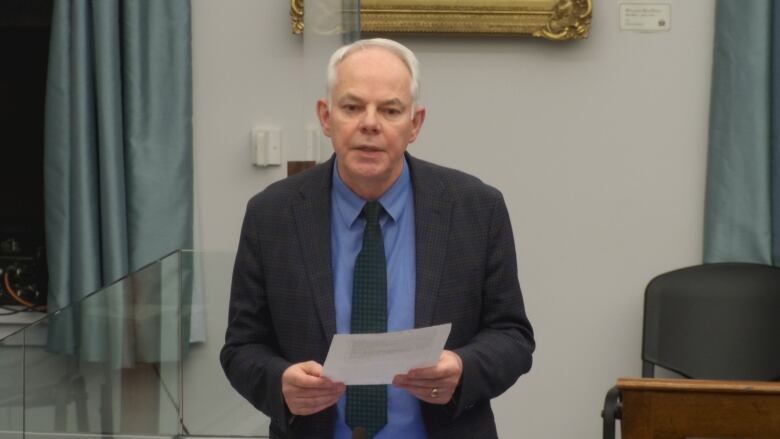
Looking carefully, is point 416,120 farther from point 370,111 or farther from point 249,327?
point 249,327

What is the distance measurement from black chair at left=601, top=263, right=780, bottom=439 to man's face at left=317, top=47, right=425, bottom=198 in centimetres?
240

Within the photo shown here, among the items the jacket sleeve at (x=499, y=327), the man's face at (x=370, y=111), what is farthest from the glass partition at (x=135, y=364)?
the jacket sleeve at (x=499, y=327)

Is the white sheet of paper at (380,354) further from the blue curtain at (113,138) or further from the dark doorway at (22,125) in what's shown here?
the dark doorway at (22,125)

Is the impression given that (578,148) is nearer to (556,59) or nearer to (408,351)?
(556,59)

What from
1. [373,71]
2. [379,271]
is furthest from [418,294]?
[373,71]

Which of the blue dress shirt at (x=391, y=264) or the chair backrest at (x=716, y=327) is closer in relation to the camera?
the blue dress shirt at (x=391, y=264)

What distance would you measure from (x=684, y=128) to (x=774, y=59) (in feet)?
1.31

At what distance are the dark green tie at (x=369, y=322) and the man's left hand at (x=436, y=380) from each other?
0.11m

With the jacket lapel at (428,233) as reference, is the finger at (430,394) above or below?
below

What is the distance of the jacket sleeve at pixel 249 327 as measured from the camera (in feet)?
7.54

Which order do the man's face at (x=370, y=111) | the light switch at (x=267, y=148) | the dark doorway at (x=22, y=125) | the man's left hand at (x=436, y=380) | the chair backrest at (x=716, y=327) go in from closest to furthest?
the man's left hand at (x=436, y=380), the man's face at (x=370, y=111), the chair backrest at (x=716, y=327), the light switch at (x=267, y=148), the dark doorway at (x=22, y=125)

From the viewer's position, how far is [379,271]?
2.29m

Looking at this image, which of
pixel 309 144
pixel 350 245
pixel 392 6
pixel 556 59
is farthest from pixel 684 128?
pixel 350 245

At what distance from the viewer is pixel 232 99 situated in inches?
184
